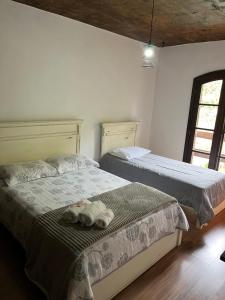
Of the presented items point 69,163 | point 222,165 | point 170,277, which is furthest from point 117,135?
point 170,277

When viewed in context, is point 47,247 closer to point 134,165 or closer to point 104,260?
point 104,260

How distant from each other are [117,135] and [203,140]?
1502 mm

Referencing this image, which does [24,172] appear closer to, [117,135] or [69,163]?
[69,163]

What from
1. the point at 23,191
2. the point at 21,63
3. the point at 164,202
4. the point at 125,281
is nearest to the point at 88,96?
the point at 21,63

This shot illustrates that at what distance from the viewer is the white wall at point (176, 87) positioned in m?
3.86

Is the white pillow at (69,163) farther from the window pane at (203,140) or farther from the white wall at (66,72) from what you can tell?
the window pane at (203,140)

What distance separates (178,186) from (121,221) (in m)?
1.30

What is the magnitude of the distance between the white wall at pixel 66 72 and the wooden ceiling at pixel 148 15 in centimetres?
18

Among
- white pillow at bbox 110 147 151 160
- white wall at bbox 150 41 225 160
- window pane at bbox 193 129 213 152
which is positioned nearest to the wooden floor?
white pillow at bbox 110 147 151 160

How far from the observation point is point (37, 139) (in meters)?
3.00

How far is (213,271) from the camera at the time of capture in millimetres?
2223

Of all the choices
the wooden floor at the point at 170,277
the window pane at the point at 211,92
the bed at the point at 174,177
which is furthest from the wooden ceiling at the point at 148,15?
the wooden floor at the point at 170,277

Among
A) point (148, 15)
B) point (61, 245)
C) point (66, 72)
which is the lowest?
point (61, 245)

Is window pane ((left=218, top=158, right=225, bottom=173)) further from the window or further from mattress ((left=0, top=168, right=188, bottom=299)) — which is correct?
mattress ((left=0, top=168, right=188, bottom=299))
